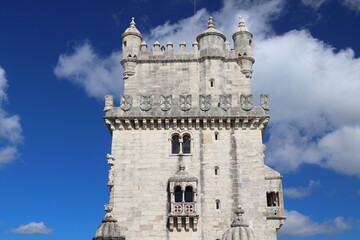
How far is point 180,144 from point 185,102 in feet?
11.0

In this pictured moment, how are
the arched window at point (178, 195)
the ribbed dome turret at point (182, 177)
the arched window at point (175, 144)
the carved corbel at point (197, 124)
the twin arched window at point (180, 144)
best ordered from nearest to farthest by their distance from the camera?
the ribbed dome turret at point (182, 177) → the arched window at point (178, 195) → the twin arched window at point (180, 144) → the arched window at point (175, 144) → the carved corbel at point (197, 124)

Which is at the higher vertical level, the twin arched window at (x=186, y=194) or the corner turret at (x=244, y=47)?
the corner turret at (x=244, y=47)

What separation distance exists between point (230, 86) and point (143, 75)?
7246 millimetres

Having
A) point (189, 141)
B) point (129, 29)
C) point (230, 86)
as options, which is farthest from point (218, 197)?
point (129, 29)

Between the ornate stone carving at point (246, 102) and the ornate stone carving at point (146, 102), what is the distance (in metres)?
7.10

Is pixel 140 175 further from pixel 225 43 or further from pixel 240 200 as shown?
pixel 225 43

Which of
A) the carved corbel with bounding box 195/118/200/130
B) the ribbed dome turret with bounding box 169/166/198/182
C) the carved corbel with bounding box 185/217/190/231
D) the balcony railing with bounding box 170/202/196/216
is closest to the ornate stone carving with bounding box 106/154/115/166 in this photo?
the ribbed dome turret with bounding box 169/166/198/182

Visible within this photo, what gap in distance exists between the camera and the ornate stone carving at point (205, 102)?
124 feet

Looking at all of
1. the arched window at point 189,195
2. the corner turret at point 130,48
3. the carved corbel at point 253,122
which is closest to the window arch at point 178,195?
the arched window at point 189,195

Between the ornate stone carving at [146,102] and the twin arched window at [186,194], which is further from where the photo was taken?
the ornate stone carving at [146,102]

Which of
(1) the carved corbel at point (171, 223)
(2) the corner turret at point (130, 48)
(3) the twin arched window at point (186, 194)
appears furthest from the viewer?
(2) the corner turret at point (130, 48)

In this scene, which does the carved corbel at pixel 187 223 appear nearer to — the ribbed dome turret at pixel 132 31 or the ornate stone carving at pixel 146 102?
the ornate stone carving at pixel 146 102

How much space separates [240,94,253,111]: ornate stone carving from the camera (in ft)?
124

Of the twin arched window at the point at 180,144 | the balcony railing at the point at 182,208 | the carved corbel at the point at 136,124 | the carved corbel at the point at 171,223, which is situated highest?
the carved corbel at the point at 136,124
